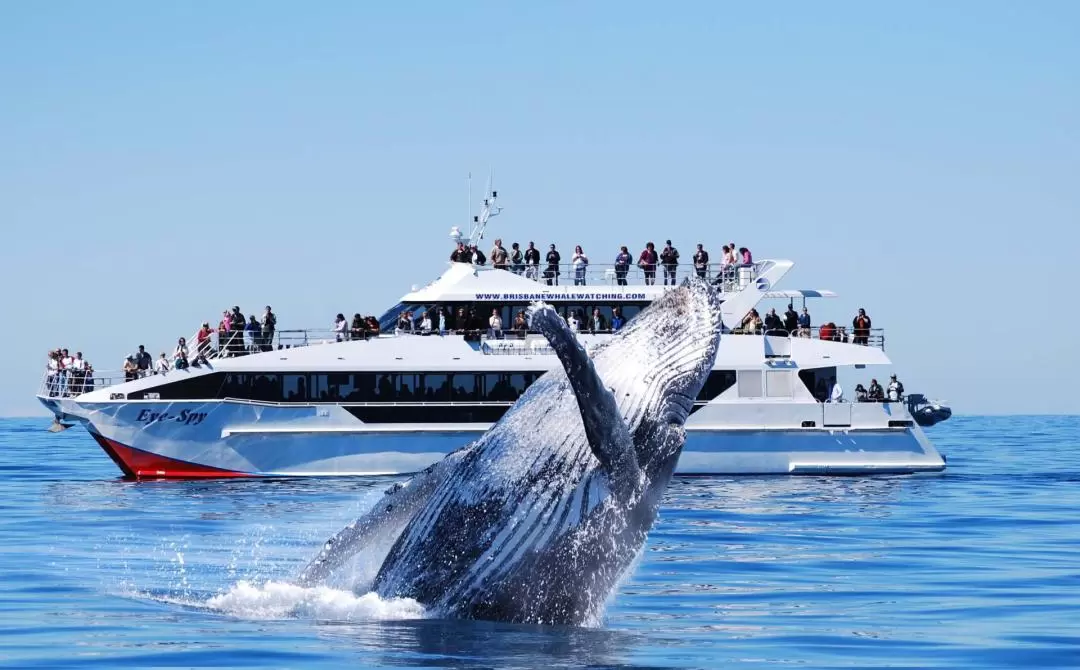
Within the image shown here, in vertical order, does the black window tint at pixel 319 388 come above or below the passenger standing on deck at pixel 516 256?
below

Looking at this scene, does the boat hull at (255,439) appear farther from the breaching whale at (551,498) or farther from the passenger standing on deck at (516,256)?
the breaching whale at (551,498)

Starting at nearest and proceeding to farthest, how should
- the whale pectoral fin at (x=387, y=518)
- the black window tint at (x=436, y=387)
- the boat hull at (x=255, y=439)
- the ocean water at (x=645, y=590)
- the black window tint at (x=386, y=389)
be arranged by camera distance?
the whale pectoral fin at (x=387, y=518)
the ocean water at (x=645, y=590)
the boat hull at (x=255, y=439)
the black window tint at (x=386, y=389)
the black window tint at (x=436, y=387)

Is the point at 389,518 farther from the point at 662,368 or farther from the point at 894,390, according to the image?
the point at 894,390

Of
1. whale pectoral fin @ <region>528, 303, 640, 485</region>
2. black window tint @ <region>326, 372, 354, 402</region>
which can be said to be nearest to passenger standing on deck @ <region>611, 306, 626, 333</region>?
black window tint @ <region>326, 372, 354, 402</region>

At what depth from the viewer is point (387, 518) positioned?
27.9 ft

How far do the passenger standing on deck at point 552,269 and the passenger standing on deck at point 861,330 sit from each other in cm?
713

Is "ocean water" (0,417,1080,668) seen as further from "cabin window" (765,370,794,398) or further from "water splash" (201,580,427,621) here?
"cabin window" (765,370,794,398)

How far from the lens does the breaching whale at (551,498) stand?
8.17m

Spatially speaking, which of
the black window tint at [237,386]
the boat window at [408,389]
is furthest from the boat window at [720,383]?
the black window tint at [237,386]

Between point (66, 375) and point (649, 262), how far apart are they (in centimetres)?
1368

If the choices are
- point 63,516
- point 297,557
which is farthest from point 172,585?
point 63,516

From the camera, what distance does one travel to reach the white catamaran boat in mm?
30969

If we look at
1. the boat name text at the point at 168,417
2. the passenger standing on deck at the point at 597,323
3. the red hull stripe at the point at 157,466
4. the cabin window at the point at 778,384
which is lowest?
the red hull stripe at the point at 157,466

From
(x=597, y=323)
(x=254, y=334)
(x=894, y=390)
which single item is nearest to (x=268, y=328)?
(x=254, y=334)
